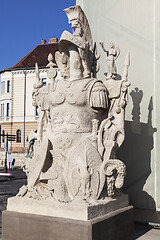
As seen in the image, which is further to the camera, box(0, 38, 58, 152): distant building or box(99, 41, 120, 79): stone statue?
box(0, 38, 58, 152): distant building

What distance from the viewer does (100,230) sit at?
4391 mm

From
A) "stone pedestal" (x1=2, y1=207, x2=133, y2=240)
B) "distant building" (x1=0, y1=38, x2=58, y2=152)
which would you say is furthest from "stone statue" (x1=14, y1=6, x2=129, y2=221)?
"distant building" (x1=0, y1=38, x2=58, y2=152)

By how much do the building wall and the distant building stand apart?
99.5ft

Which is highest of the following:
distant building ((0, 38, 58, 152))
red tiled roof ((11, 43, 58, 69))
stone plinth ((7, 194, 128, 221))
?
red tiled roof ((11, 43, 58, 69))

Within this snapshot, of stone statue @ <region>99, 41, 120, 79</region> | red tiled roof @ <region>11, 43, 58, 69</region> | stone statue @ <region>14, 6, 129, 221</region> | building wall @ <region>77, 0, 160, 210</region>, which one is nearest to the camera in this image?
stone statue @ <region>14, 6, 129, 221</region>

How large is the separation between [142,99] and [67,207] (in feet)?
10.7

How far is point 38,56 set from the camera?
1555 inches

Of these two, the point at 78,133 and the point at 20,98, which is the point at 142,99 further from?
the point at 20,98

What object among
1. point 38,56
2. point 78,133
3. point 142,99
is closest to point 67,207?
point 78,133

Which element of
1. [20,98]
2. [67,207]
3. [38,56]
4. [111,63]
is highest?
[38,56]

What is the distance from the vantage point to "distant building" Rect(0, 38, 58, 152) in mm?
37875

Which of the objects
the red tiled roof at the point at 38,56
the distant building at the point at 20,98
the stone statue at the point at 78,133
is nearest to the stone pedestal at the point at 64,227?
the stone statue at the point at 78,133

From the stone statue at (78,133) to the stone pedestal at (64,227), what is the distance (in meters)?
0.25

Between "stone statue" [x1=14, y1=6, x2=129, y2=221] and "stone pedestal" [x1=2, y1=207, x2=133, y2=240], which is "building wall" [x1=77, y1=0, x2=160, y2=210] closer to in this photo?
"stone statue" [x1=14, y1=6, x2=129, y2=221]
